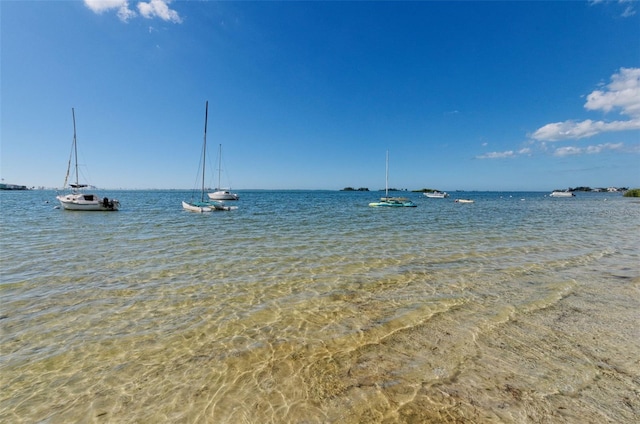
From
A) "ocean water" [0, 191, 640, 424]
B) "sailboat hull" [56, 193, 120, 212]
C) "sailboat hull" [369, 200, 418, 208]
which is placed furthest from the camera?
"sailboat hull" [369, 200, 418, 208]

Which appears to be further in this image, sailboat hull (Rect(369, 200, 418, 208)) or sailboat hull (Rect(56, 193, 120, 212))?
sailboat hull (Rect(369, 200, 418, 208))

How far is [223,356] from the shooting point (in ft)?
16.5

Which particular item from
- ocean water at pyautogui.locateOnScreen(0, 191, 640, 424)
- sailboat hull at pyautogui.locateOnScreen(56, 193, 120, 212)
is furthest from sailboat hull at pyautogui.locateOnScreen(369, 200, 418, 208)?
sailboat hull at pyautogui.locateOnScreen(56, 193, 120, 212)

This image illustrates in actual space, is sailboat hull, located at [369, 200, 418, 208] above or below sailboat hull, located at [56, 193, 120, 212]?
above

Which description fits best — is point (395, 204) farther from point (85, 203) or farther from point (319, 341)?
point (319, 341)

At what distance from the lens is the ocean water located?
3787mm

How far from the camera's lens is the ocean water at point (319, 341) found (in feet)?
12.4

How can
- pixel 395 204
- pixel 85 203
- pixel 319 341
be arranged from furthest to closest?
pixel 395 204 → pixel 85 203 → pixel 319 341

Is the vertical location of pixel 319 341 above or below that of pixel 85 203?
below

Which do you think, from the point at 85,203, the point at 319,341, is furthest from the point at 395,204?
the point at 319,341

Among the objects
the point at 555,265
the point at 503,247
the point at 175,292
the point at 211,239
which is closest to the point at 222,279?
the point at 175,292

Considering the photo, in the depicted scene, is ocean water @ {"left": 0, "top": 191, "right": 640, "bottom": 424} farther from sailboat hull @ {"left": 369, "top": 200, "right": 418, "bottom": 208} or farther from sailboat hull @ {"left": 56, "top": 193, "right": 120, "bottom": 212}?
sailboat hull @ {"left": 369, "top": 200, "right": 418, "bottom": 208}

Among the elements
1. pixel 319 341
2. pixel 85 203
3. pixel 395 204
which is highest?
pixel 395 204

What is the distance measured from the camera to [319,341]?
5496 millimetres
